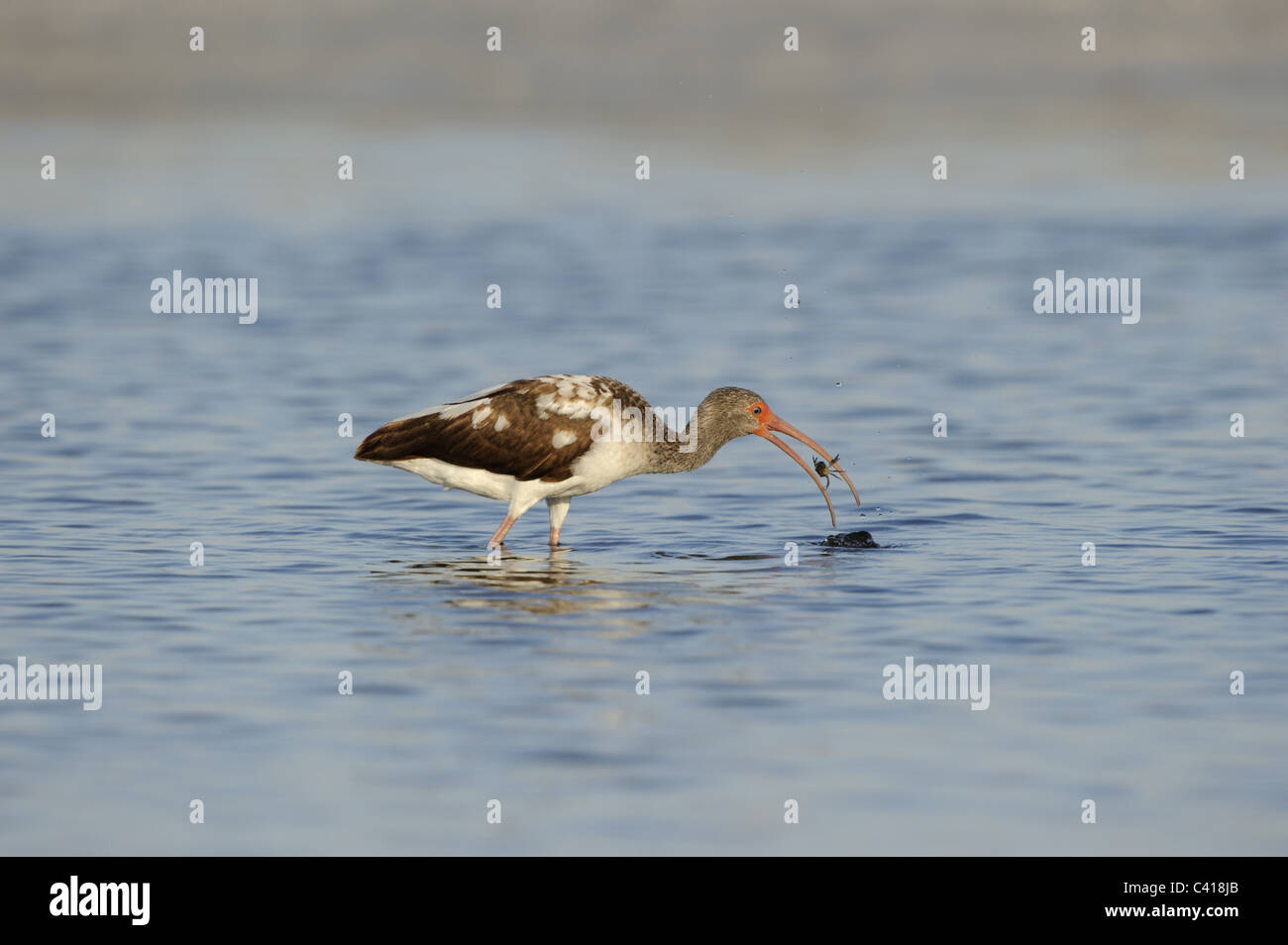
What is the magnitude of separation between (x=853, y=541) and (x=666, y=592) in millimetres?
2180

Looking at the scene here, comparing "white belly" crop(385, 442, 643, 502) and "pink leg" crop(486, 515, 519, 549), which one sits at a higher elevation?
"white belly" crop(385, 442, 643, 502)

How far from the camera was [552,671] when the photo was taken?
1159 centimetres

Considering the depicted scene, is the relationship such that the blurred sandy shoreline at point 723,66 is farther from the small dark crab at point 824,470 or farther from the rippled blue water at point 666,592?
→ the small dark crab at point 824,470

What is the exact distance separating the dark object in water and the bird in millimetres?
377

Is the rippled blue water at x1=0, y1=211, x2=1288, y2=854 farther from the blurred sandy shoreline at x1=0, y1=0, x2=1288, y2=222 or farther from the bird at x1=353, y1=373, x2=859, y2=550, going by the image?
the blurred sandy shoreline at x1=0, y1=0, x2=1288, y2=222

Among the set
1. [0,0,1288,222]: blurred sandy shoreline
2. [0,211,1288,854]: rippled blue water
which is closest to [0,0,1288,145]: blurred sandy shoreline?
[0,0,1288,222]: blurred sandy shoreline

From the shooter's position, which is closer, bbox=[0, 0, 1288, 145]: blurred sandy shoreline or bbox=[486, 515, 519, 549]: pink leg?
bbox=[486, 515, 519, 549]: pink leg

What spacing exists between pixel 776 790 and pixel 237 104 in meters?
39.7

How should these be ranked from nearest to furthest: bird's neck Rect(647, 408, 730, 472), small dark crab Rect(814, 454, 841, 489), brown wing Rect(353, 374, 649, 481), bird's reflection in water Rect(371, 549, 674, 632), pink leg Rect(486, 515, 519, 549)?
bird's reflection in water Rect(371, 549, 674, 632) < brown wing Rect(353, 374, 649, 481) < pink leg Rect(486, 515, 519, 549) < bird's neck Rect(647, 408, 730, 472) < small dark crab Rect(814, 454, 841, 489)

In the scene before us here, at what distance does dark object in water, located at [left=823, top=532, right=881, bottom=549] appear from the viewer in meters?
15.2

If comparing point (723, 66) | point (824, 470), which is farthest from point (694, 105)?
point (824, 470)

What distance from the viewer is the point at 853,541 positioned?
50.2ft

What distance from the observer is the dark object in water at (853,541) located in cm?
1524

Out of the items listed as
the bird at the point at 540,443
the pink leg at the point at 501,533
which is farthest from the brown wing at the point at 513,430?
the pink leg at the point at 501,533
